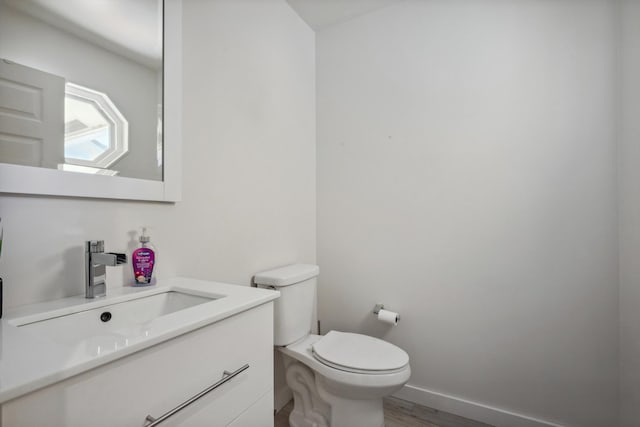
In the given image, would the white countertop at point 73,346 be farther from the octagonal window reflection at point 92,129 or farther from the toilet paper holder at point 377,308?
the toilet paper holder at point 377,308

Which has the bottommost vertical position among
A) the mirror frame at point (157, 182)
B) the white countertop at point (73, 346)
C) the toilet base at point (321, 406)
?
the toilet base at point (321, 406)

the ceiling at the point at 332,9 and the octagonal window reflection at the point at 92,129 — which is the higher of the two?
the ceiling at the point at 332,9

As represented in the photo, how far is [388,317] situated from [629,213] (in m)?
1.17

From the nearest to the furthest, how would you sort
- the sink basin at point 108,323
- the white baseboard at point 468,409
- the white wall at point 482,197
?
the sink basin at point 108,323 → the white wall at point 482,197 → the white baseboard at point 468,409

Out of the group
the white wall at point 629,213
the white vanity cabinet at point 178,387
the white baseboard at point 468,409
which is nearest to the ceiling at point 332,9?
the white wall at point 629,213

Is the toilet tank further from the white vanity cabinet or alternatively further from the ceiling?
the ceiling

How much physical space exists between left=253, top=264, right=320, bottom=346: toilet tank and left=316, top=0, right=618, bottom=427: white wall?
18.5 inches

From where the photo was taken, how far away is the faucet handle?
33.3 inches

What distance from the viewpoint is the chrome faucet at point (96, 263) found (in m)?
0.83

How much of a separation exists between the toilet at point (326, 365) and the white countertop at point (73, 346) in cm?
57

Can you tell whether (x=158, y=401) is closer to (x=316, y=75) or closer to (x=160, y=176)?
(x=160, y=176)

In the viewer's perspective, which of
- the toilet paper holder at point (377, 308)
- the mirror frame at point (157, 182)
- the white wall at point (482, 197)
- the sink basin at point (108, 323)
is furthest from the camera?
the toilet paper holder at point (377, 308)

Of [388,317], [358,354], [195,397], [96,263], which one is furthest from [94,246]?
[388,317]

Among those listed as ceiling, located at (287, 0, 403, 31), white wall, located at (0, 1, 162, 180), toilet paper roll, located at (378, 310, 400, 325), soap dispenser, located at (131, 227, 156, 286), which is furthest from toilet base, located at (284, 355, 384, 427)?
ceiling, located at (287, 0, 403, 31)
